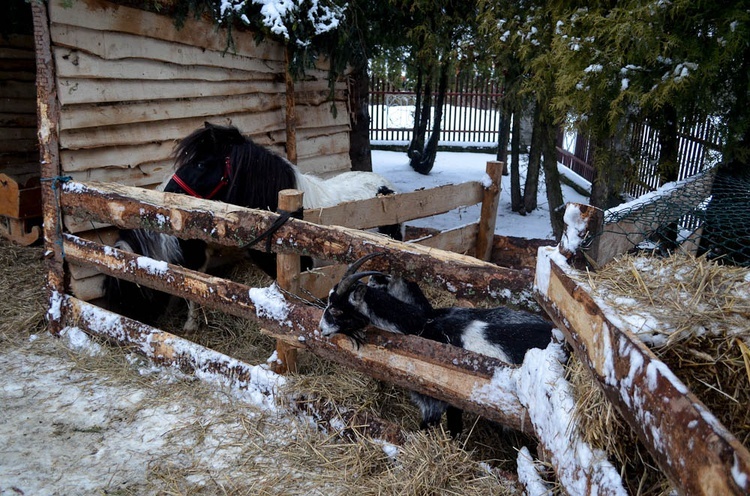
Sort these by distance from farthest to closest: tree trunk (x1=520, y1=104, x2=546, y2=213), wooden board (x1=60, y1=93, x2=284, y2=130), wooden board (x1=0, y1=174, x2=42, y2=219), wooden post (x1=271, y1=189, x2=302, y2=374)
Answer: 1. tree trunk (x1=520, y1=104, x2=546, y2=213)
2. wooden board (x1=0, y1=174, x2=42, y2=219)
3. wooden board (x1=60, y1=93, x2=284, y2=130)
4. wooden post (x1=271, y1=189, x2=302, y2=374)

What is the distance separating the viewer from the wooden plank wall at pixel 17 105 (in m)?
6.85

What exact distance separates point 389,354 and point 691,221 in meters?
2.37

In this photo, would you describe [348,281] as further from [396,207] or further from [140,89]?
[140,89]

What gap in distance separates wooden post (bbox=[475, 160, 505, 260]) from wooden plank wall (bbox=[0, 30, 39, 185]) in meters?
5.43

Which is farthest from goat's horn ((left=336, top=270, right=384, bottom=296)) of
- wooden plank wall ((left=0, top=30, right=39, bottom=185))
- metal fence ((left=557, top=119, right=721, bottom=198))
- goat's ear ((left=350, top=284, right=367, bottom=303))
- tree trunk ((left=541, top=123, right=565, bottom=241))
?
wooden plank wall ((left=0, top=30, right=39, bottom=185))

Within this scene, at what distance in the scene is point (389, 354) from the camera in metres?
2.81

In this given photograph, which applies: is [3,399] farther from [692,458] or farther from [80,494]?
[692,458]

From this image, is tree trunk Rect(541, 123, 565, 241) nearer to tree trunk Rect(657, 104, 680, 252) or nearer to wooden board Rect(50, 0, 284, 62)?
tree trunk Rect(657, 104, 680, 252)

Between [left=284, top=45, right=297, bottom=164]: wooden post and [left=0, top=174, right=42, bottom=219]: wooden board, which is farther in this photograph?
[left=284, top=45, right=297, bottom=164]: wooden post

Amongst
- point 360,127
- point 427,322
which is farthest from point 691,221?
point 360,127

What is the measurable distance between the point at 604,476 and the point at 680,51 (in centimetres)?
312

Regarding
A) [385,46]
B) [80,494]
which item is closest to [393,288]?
[80,494]

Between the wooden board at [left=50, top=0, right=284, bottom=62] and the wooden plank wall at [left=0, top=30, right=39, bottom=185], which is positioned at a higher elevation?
the wooden board at [left=50, top=0, right=284, bottom=62]

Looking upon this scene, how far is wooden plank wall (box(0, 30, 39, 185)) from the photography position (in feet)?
22.5
